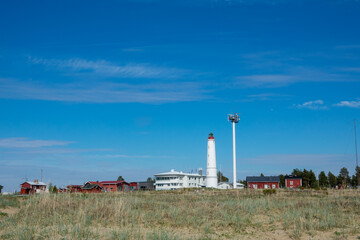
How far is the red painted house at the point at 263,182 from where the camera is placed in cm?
8894

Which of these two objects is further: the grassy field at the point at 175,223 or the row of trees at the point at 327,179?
the row of trees at the point at 327,179

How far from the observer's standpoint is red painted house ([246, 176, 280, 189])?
88.9 metres

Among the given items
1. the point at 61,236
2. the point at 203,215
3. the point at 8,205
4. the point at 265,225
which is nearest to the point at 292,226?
the point at 265,225

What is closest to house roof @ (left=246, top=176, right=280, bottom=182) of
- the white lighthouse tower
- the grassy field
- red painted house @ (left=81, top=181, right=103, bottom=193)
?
the white lighthouse tower

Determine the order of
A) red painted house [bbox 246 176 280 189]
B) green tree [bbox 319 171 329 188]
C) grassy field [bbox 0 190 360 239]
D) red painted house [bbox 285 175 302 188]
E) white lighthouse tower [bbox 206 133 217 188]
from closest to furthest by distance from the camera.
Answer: grassy field [bbox 0 190 360 239] → white lighthouse tower [bbox 206 133 217 188] → red painted house [bbox 246 176 280 189] → red painted house [bbox 285 175 302 188] → green tree [bbox 319 171 329 188]

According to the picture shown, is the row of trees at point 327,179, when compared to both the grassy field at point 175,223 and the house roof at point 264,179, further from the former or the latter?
the grassy field at point 175,223

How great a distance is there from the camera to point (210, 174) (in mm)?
75812

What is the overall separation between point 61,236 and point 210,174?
6433 cm

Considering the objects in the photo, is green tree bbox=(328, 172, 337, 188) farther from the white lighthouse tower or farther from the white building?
the white lighthouse tower

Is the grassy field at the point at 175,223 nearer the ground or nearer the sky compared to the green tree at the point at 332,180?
nearer the sky

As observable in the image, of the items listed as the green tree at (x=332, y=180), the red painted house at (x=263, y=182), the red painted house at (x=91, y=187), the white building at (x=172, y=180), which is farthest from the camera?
the green tree at (x=332, y=180)

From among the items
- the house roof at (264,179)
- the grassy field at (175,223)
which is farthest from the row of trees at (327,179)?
the grassy field at (175,223)

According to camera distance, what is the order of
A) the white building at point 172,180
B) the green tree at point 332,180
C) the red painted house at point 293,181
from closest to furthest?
the white building at point 172,180 < the red painted house at point 293,181 < the green tree at point 332,180

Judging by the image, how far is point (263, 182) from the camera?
90000 millimetres
